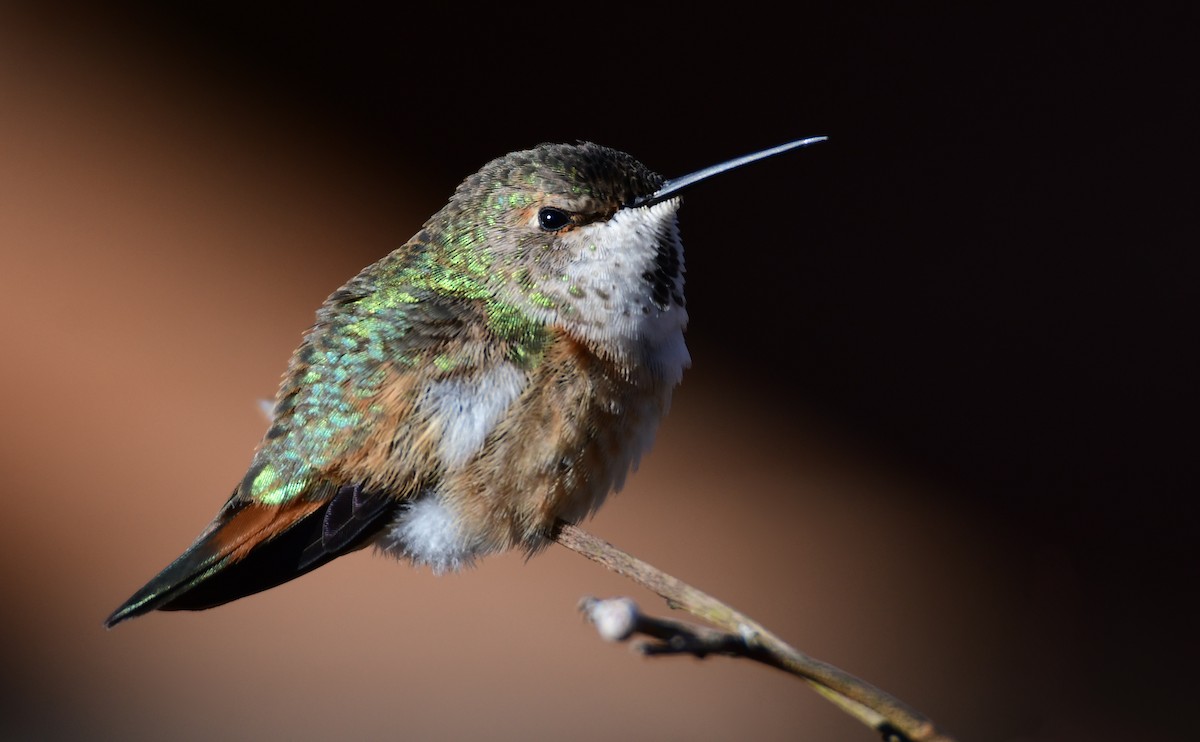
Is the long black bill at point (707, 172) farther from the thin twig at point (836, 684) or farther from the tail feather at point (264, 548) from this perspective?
the thin twig at point (836, 684)

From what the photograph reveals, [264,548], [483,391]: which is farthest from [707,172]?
[264,548]

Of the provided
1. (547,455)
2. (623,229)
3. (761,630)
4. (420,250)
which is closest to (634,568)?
(761,630)

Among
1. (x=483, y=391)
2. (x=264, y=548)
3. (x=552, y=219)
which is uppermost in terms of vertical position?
(x=552, y=219)

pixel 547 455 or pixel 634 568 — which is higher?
pixel 634 568

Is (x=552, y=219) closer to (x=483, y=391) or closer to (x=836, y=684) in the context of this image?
(x=483, y=391)

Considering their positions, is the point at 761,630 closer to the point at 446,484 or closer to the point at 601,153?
the point at 446,484
